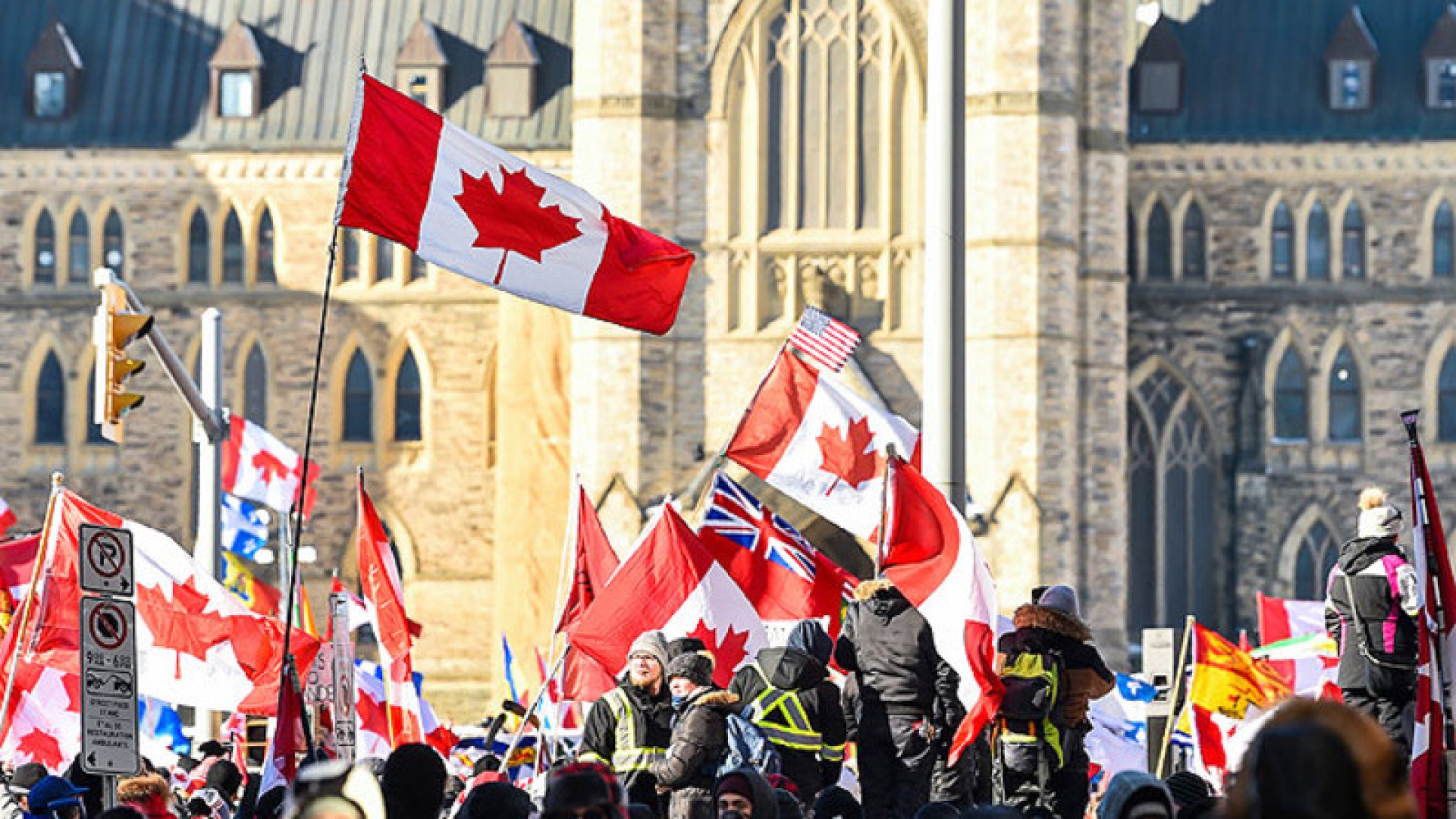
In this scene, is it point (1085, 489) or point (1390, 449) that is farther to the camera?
point (1390, 449)

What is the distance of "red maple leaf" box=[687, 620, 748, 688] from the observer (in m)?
16.9

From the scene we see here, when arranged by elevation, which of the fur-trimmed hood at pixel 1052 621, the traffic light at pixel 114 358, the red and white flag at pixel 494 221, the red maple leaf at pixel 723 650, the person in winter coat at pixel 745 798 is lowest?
the person in winter coat at pixel 745 798

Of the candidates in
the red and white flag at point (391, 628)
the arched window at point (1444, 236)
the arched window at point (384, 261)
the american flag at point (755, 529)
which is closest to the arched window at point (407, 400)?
the arched window at point (384, 261)

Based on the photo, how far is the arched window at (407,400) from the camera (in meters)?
44.6

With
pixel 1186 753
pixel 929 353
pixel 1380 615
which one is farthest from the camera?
pixel 1186 753

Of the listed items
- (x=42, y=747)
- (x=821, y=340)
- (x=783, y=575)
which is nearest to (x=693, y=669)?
(x=42, y=747)

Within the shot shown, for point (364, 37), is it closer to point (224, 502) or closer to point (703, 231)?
point (703, 231)

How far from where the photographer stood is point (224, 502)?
32219mm

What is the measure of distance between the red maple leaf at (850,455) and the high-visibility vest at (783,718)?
499 centimetres

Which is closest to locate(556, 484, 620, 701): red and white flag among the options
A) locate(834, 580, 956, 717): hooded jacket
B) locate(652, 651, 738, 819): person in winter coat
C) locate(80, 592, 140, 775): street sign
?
locate(834, 580, 956, 717): hooded jacket

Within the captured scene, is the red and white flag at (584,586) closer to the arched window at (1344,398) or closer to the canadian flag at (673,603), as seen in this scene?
the canadian flag at (673,603)

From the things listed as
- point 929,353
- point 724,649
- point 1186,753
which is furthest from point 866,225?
point 929,353

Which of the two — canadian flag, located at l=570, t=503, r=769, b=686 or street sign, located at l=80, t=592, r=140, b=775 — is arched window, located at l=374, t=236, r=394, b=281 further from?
street sign, located at l=80, t=592, r=140, b=775

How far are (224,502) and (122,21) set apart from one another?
52.2 feet
